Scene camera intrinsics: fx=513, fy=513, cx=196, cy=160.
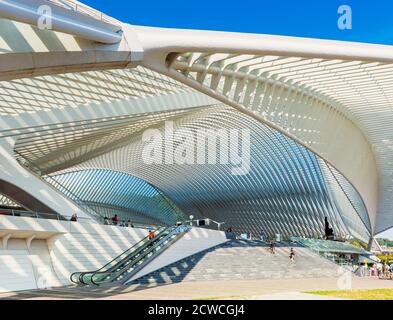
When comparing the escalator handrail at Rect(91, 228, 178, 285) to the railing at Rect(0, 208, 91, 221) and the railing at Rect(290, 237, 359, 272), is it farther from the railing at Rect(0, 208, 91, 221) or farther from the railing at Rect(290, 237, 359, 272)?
the railing at Rect(290, 237, 359, 272)

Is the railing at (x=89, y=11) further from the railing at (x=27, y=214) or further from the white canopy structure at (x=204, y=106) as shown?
the railing at (x=27, y=214)

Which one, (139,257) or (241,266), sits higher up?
(139,257)

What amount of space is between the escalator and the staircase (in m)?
0.80

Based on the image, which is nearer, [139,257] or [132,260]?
[132,260]

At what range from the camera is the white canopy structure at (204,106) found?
38.7 ft

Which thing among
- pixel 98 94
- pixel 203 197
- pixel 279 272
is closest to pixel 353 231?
pixel 203 197

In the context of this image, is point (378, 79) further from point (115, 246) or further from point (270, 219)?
point (270, 219)

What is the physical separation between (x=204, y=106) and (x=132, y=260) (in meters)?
11.7

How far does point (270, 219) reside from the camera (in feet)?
218

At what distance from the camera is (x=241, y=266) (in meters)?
28.1

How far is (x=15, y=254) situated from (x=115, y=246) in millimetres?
6236

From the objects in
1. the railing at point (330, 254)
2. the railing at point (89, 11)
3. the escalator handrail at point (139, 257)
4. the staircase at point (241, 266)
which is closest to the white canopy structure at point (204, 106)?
the railing at point (89, 11)

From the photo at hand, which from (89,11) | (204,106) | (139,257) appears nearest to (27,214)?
(139,257)

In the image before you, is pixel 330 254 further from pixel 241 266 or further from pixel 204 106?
pixel 204 106
